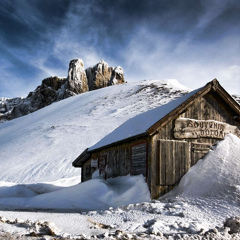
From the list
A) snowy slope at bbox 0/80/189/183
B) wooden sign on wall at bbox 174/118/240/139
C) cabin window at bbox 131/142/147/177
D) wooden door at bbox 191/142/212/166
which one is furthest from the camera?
snowy slope at bbox 0/80/189/183

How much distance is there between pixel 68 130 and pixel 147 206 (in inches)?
1214

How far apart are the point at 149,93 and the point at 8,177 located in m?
34.4

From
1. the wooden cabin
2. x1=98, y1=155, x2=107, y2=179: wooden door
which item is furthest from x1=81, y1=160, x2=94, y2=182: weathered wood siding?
the wooden cabin

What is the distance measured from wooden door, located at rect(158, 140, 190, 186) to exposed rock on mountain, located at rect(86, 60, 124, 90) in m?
80.2

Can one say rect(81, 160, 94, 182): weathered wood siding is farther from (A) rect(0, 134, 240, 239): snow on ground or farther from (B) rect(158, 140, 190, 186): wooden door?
(B) rect(158, 140, 190, 186): wooden door

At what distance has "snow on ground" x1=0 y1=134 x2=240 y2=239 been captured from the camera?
689 centimetres

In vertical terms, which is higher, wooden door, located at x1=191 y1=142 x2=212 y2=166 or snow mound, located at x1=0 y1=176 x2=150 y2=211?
wooden door, located at x1=191 y1=142 x2=212 y2=166

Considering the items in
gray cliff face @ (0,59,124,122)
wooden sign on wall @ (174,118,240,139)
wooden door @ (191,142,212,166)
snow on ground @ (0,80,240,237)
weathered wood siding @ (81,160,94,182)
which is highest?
gray cliff face @ (0,59,124,122)

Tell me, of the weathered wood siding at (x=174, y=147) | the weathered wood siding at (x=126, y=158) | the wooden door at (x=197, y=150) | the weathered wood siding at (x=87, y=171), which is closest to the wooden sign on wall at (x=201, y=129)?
the weathered wood siding at (x=174, y=147)

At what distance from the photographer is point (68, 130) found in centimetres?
3938

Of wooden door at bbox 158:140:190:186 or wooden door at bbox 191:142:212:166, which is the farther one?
wooden door at bbox 191:142:212:166

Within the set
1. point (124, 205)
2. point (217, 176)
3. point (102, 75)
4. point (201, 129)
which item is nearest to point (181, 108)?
point (201, 129)

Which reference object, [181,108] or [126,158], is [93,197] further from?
[181,108]

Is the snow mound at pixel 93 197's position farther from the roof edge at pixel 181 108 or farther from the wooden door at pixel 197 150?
the wooden door at pixel 197 150
